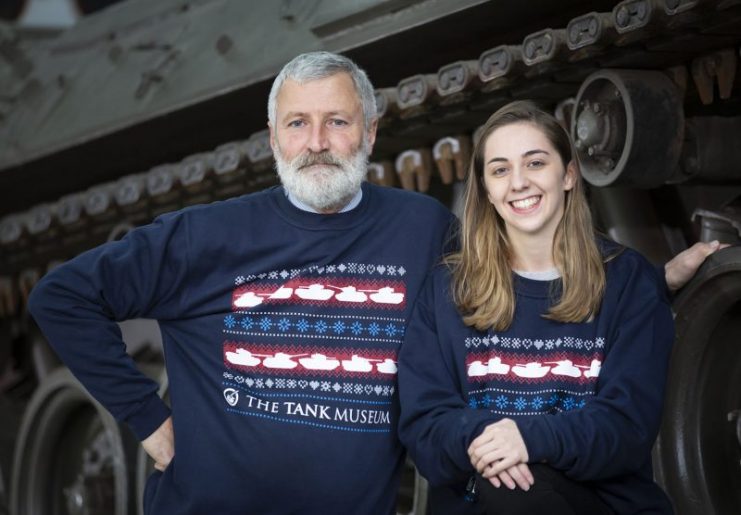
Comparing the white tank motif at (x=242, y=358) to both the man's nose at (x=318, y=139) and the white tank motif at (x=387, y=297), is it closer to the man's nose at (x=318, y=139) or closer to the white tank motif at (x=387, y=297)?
the white tank motif at (x=387, y=297)

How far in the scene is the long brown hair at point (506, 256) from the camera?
3.24m

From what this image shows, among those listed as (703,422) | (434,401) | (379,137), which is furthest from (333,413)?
(379,137)

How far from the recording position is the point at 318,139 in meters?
3.54

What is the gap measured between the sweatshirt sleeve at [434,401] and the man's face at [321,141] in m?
0.36

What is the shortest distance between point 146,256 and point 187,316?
8.1 inches

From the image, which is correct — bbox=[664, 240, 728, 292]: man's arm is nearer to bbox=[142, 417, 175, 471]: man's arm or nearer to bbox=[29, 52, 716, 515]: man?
bbox=[29, 52, 716, 515]: man

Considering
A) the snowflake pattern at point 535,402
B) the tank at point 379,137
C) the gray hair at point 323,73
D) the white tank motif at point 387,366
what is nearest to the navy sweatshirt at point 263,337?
the white tank motif at point 387,366

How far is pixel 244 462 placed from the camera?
3.49 meters

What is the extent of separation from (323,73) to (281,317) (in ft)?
2.10

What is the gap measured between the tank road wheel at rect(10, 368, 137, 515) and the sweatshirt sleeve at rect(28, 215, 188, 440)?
2723 mm

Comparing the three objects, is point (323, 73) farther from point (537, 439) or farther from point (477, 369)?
point (537, 439)

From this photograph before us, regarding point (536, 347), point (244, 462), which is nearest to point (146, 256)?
point (244, 462)

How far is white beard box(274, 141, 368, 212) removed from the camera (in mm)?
3529

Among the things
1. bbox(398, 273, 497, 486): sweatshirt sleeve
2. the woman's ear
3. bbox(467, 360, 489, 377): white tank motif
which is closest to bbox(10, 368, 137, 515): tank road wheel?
bbox(398, 273, 497, 486): sweatshirt sleeve
